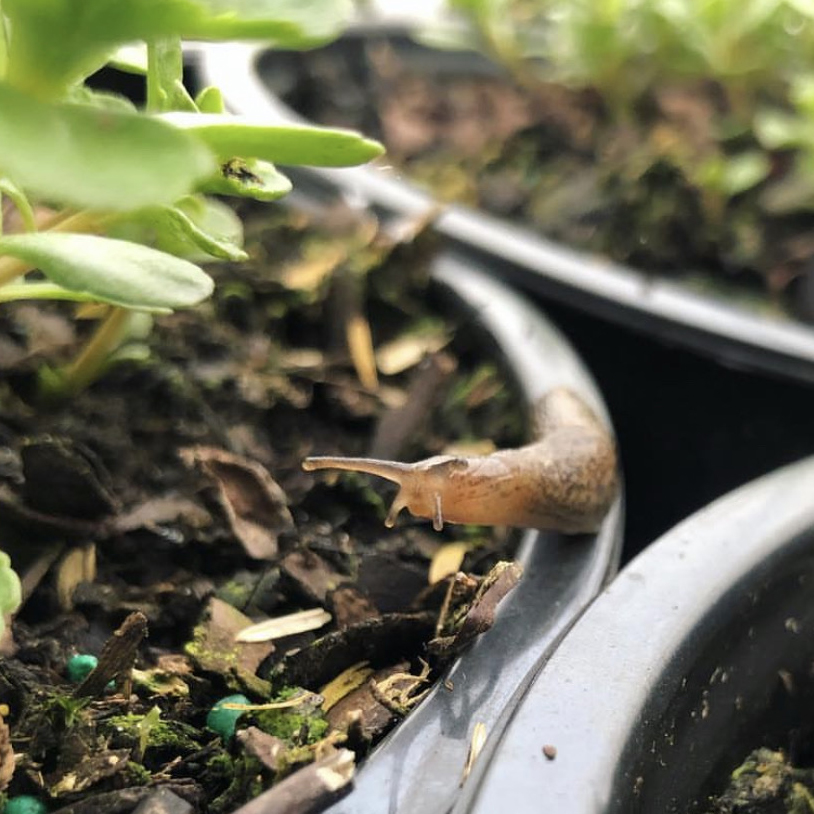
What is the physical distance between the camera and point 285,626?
0.70 m

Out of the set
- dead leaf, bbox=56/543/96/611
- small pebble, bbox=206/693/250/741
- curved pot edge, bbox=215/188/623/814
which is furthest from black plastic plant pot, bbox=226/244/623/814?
dead leaf, bbox=56/543/96/611

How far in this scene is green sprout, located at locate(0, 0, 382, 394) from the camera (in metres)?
0.44

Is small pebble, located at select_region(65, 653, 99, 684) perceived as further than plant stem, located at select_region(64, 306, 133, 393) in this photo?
No

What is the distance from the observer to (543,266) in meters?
1.14

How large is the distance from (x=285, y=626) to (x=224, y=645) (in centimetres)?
5

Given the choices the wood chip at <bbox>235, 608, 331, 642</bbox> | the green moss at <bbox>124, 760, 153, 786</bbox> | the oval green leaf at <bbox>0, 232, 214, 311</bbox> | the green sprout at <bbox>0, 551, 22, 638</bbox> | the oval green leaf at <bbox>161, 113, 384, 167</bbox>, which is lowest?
the wood chip at <bbox>235, 608, 331, 642</bbox>

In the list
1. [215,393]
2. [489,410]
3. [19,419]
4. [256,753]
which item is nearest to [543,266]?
[489,410]

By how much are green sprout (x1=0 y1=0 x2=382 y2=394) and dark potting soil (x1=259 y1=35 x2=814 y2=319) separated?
0.84 metres

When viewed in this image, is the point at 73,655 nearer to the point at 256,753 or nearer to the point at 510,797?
the point at 256,753

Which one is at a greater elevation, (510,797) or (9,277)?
(9,277)

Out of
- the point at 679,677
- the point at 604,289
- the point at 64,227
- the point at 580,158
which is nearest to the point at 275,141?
the point at 64,227

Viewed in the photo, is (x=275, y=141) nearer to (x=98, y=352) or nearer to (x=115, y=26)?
(x=115, y=26)

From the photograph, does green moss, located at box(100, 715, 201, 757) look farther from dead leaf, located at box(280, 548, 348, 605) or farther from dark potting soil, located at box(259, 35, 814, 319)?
dark potting soil, located at box(259, 35, 814, 319)

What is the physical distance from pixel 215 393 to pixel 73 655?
1.12 feet
